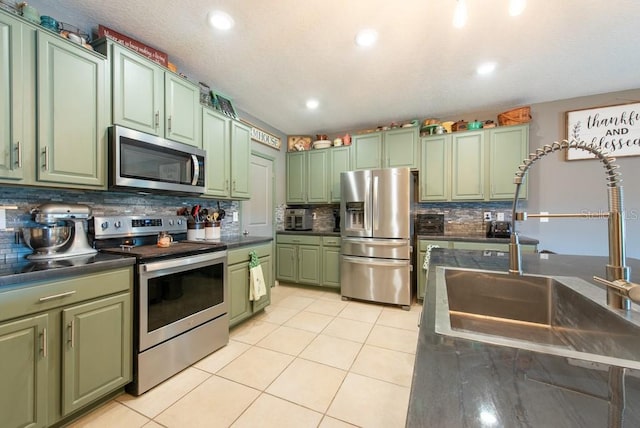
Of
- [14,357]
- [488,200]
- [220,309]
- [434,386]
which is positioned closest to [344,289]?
[220,309]

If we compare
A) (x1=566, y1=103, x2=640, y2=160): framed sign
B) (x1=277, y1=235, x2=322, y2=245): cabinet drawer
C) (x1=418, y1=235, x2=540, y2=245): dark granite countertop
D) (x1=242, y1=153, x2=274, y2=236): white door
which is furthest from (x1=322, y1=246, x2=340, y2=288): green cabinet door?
(x1=566, y1=103, x2=640, y2=160): framed sign

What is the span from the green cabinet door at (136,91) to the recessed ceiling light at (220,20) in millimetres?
565

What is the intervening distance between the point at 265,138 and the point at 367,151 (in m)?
1.46

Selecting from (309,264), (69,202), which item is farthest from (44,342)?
(309,264)

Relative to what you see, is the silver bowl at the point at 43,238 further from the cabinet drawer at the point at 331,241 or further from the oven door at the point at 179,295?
the cabinet drawer at the point at 331,241

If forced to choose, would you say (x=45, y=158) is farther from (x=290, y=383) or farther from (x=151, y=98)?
(x=290, y=383)

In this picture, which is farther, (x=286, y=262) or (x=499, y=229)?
(x=286, y=262)

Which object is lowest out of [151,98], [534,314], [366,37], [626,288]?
[534,314]

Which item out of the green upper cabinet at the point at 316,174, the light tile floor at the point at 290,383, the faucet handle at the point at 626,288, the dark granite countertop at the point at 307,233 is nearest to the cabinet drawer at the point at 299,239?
the dark granite countertop at the point at 307,233

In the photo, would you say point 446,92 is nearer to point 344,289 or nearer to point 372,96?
point 372,96

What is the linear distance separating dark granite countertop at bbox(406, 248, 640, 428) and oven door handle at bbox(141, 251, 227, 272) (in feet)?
5.40

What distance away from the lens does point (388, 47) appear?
211 cm

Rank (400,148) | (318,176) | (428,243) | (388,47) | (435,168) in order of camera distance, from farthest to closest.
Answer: (318,176) → (400,148) → (435,168) → (428,243) → (388,47)

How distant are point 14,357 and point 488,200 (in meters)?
4.03
